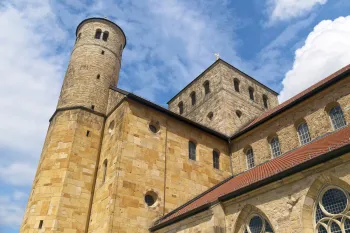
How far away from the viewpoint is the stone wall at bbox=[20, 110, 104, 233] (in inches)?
579

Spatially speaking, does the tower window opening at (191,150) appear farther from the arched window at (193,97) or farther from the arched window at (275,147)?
the arched window at (193,97)

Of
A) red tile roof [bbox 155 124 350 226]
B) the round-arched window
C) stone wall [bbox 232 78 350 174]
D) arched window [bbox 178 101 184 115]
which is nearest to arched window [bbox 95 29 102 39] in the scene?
arched window [bbox 178 101 184 115]

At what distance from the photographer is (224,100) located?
2389 centimetres

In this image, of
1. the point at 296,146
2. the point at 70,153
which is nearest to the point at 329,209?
the point at 296,146

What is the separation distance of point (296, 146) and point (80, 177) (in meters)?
11.0

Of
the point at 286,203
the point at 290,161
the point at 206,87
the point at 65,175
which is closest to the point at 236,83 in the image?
the point at 206,87

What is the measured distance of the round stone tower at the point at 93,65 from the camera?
19234 millimetres

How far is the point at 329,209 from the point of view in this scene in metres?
9.06

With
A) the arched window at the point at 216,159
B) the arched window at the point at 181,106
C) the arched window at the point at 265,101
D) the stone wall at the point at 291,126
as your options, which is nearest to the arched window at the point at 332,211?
the stone wall at the point at 291,126

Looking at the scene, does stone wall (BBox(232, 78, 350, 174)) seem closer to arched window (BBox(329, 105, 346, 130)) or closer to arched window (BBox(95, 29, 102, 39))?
arched window (BBox(329, 105, 346, 130))

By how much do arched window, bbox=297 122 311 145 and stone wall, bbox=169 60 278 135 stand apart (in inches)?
246

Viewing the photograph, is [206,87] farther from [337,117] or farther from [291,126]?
[337,117]

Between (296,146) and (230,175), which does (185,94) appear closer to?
(230,175)

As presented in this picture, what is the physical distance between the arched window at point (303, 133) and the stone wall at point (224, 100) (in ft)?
20.5
